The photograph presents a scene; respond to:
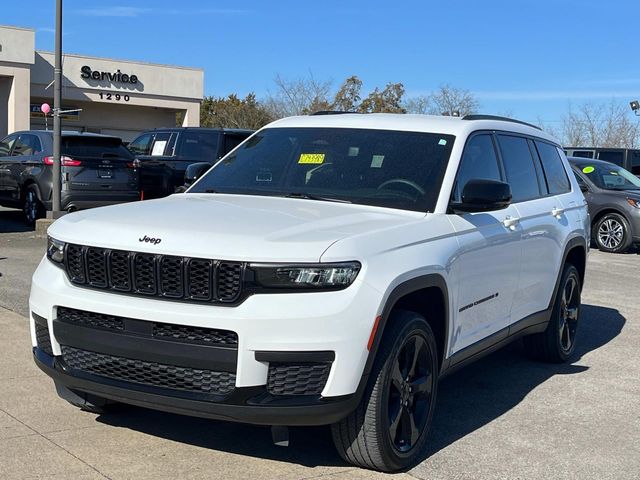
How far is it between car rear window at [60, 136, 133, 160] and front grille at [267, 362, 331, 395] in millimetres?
11376

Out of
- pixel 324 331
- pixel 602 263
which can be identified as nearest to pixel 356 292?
pixel 324 331

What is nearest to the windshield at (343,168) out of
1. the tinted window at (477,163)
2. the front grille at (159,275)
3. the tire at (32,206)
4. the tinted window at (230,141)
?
the tinted window at (477,163)

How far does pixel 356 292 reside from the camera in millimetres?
3957

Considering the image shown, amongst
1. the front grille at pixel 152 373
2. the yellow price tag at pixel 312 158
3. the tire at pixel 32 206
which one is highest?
the yellow price tag at pixel 312 158

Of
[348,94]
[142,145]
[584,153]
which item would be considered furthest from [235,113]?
[142,145]

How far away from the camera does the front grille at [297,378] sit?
3.94 meters

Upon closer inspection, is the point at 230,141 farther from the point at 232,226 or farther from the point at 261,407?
the point at 261,407

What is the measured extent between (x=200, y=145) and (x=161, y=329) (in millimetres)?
11963

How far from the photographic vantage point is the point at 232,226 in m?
4.24

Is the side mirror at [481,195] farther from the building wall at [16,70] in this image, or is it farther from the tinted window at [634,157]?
the building wall at [16,70]

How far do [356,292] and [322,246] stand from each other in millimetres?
260

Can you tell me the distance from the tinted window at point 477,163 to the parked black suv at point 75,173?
31.7 ft

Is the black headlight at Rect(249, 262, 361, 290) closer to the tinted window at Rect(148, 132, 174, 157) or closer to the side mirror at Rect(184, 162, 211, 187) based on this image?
the side mirror at Rect(184, 162, 211, 187)

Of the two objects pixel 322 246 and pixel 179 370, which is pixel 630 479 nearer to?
pixel 322 246
